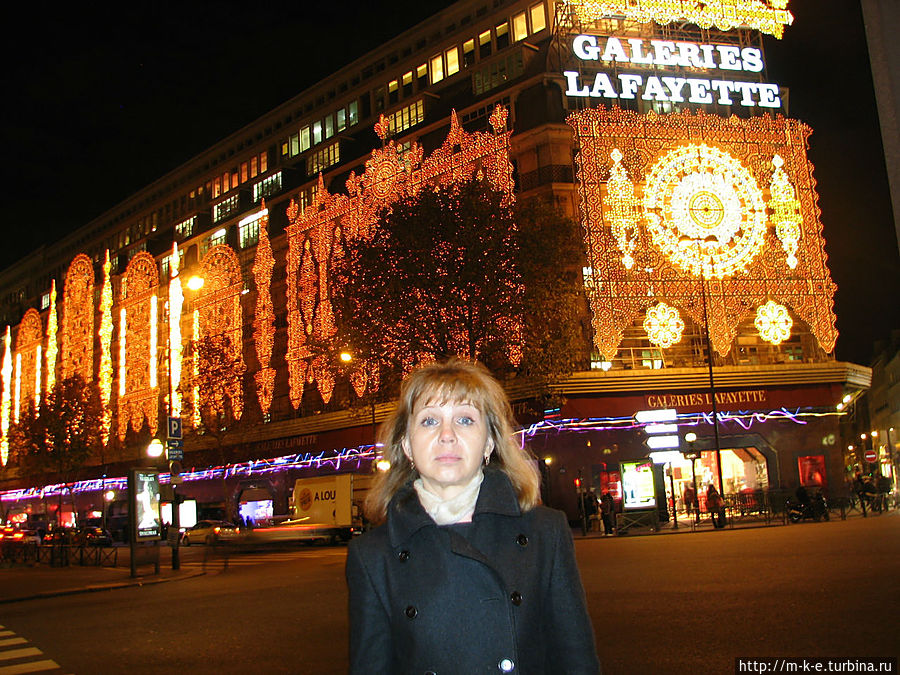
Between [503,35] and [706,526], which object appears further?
[503,35]

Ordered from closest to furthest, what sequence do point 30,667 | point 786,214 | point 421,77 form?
point 30,667 < point 786,214 < point 421,77

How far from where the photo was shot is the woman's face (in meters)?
3.28

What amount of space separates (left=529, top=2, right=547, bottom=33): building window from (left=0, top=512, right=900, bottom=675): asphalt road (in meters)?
34.4

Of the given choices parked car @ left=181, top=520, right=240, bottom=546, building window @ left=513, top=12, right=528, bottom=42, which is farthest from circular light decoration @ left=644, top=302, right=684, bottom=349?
parked car @ left=181, top=520, right=240, bottom=546

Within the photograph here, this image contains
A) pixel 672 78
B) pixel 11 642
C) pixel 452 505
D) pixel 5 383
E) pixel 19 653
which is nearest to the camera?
pixel 452 505

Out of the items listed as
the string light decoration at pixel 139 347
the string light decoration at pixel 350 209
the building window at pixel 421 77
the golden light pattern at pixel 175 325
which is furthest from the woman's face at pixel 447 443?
the string light decoration at pixel 139 347

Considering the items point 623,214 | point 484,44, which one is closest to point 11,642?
point 623,214

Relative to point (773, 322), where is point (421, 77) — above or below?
above

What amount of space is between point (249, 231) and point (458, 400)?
194ft

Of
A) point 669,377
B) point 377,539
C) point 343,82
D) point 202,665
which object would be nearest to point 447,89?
point 343,82

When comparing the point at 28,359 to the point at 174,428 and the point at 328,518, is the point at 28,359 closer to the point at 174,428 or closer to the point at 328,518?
the point at 328,518

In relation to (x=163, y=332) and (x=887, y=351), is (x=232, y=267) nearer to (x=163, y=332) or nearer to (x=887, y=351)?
(x=163, y=332)

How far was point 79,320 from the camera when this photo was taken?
7738 cm

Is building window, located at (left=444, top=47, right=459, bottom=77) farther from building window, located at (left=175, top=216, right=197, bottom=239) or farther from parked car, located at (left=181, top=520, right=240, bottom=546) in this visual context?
parked car, located at (left=181, top=520, right=240, bottom=546)
